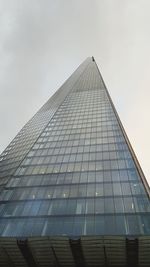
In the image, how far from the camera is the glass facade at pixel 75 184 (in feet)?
127

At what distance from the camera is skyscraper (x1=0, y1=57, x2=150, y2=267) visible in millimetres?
36031

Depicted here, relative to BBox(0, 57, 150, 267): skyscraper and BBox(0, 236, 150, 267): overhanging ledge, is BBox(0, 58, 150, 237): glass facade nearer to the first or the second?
BBox(0, 57, 150, 267): skyscraper

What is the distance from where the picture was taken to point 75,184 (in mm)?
48531

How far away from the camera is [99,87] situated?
11450cm

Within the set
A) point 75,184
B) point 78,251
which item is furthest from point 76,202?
point 78,251

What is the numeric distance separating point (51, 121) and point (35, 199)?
1492 inches

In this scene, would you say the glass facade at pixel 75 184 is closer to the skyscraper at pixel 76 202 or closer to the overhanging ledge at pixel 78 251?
the skyscraper at pixel 76 202

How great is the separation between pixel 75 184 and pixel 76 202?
17.0ft

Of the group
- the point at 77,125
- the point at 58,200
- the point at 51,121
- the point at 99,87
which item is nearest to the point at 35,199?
the point at 58,200

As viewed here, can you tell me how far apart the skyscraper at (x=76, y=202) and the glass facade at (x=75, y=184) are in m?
0.11

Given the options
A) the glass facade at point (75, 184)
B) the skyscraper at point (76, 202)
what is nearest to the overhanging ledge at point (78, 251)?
the skyscraper at point (76, 202)

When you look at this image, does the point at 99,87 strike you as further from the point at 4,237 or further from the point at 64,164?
the point at 4,237

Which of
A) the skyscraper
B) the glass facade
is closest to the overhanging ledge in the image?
the skyscraper

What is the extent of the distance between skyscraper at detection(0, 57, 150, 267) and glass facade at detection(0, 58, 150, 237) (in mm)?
115
